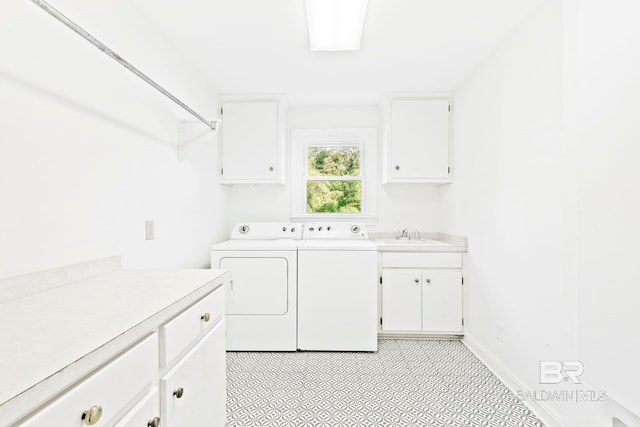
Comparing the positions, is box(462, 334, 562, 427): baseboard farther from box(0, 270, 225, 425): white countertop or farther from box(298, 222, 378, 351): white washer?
box(0, 270, 225, 425): white countertop

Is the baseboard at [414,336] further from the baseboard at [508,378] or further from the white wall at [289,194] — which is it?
the white wall at [289,194]

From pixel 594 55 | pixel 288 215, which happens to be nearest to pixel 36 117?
pixel 594 55

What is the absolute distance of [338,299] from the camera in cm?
258

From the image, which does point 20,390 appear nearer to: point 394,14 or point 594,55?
point 594,55

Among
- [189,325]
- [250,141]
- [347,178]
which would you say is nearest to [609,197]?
[189,325]

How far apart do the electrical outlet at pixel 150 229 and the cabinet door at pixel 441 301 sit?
2127 mm

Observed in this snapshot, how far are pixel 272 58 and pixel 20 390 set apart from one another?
2.31 m

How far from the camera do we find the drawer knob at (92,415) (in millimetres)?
639

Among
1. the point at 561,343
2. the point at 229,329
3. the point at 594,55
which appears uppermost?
the point at 594,55

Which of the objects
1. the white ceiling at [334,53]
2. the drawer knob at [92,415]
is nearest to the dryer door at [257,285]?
the white ceiling at [334,53]

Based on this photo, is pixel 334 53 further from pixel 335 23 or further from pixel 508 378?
pixel 508 378

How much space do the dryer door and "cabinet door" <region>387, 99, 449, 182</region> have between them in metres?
1.39

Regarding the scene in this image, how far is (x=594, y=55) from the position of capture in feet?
3.33

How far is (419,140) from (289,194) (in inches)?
55.0
